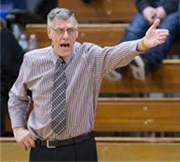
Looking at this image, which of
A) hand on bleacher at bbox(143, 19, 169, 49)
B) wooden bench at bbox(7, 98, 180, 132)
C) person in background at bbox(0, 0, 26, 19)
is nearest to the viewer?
hand on bleacher at bbox(143, 19, 169, 49)

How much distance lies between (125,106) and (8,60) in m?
0.69

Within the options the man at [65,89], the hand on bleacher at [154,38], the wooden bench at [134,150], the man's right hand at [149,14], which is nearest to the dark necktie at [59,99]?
the man at [65,89]

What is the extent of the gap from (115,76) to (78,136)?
3.97 ft

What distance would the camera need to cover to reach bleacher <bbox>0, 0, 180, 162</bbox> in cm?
232

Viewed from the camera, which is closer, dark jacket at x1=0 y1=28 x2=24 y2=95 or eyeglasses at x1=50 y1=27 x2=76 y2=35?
eyeglasses at x1=50 y1=27 x2=76 y2=35

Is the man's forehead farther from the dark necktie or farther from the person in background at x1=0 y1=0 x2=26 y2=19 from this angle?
the person in background at x1=0 y1=0 x2=26 y2=19

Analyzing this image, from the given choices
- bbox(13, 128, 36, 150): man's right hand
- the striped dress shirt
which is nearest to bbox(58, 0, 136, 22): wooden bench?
the striped dress shirt

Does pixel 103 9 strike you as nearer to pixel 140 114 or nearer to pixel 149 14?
pixel 149 14

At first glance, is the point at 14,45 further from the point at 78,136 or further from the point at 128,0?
the point at 78,136

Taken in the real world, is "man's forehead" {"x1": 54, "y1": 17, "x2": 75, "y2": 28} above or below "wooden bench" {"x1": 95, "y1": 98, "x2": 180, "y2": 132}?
above

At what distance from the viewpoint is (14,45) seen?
308cm

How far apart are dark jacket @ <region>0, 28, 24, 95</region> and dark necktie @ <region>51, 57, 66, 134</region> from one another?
116 cm

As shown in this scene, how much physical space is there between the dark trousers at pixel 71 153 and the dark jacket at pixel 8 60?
1158mm

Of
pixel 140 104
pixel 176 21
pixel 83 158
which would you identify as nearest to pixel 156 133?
pixel 140 104
